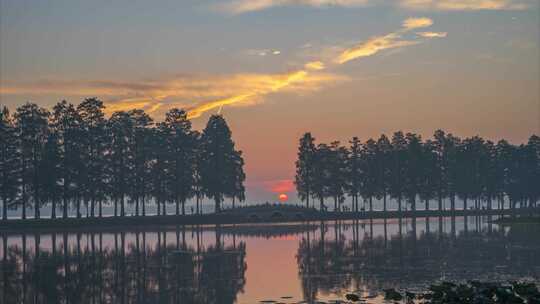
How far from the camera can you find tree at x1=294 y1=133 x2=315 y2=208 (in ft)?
407

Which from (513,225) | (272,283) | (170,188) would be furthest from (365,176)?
(272,283)

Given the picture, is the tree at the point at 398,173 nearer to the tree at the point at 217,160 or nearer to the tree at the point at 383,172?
the tree at the point at 383,172

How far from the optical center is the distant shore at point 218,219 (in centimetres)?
8469

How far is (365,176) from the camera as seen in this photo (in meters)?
129

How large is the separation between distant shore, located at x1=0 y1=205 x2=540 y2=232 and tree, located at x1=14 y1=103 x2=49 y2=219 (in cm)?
650

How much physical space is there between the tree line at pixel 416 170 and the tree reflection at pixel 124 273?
68.5 m

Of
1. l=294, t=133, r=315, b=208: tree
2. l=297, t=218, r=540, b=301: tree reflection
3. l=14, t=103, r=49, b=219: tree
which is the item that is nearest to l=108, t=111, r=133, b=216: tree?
l=14, t=103, r=49, b=219: tree

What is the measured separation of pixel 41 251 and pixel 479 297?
37.8 meters

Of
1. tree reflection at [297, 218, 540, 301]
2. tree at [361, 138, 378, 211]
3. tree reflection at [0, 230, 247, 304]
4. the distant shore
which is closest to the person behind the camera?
tree reflection at [0, 230, 247, 304]

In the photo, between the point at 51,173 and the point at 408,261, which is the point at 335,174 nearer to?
the point at 51,173

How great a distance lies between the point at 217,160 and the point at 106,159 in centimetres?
1959

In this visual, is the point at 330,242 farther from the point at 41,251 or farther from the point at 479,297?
the point at 479,297

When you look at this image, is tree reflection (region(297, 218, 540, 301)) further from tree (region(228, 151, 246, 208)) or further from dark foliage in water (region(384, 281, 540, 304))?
tree (region(228, 151, 246, 208))

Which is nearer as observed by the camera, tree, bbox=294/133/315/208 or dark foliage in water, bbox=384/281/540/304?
dark foliage in water, bbox=384/281/540/304
